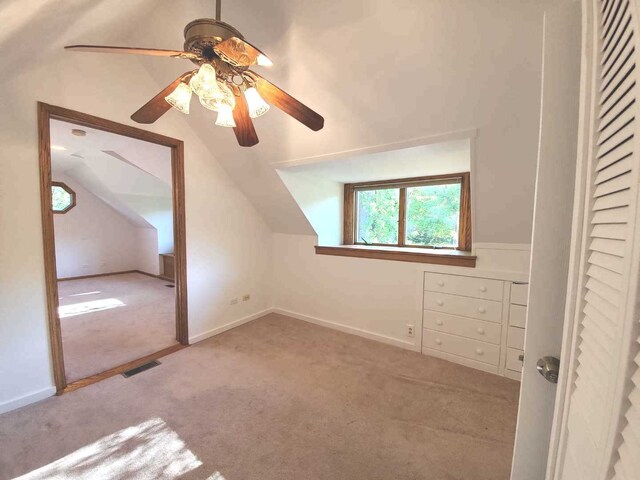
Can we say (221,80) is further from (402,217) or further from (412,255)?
(402,217)

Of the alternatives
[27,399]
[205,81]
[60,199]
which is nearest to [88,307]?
[27,399]

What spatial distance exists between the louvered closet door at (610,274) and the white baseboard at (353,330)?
2.19 metres

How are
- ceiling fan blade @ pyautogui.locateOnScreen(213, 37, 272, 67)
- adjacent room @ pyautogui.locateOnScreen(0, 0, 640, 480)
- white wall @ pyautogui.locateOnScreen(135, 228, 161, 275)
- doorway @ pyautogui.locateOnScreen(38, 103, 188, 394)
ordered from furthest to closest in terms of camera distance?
white wall @ pyautogui.locateOnScreen(135, 228, 161, 275)
doorway @ pyautogui.locateOnScreen(38, 103, 188, 394)
ceiling fan blade @ pyautogui.locateOnScreen(213, 37, 272, 67)
adjacent room @ pyautogui.locateOnScreen(0, 0, 640, 480)

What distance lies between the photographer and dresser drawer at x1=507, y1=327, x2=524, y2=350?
2174 millimetres

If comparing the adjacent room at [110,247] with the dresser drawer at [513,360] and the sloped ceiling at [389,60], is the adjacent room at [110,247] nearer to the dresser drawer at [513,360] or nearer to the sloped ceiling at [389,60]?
the sloped ceiling at [389,60]

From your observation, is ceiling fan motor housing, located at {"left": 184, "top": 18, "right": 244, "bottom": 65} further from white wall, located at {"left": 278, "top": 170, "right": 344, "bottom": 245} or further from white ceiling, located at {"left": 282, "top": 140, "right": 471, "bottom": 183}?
white wall, located at {"left": 278, "top": 170, "right": 344, "bottom": 245}

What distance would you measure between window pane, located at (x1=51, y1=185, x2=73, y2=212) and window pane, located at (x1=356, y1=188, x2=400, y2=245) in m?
6.26

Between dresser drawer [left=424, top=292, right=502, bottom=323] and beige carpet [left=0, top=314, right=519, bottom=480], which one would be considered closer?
beige carpet [left=0, top=314, right=519, bottom=480]

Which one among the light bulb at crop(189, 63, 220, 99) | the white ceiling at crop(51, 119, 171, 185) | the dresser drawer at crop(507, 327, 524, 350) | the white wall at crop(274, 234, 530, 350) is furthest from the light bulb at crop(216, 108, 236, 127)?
the dresser drawer at crop(507, 327, 524, 350)

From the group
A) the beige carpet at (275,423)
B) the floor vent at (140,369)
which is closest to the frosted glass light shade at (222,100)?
the beige carpet at (275,423)

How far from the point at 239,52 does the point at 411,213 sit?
2.65 meters

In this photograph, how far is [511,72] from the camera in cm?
134

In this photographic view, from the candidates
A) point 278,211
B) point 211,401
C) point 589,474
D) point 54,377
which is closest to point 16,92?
point 54,377

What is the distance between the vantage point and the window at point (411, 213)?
287 centimetres
